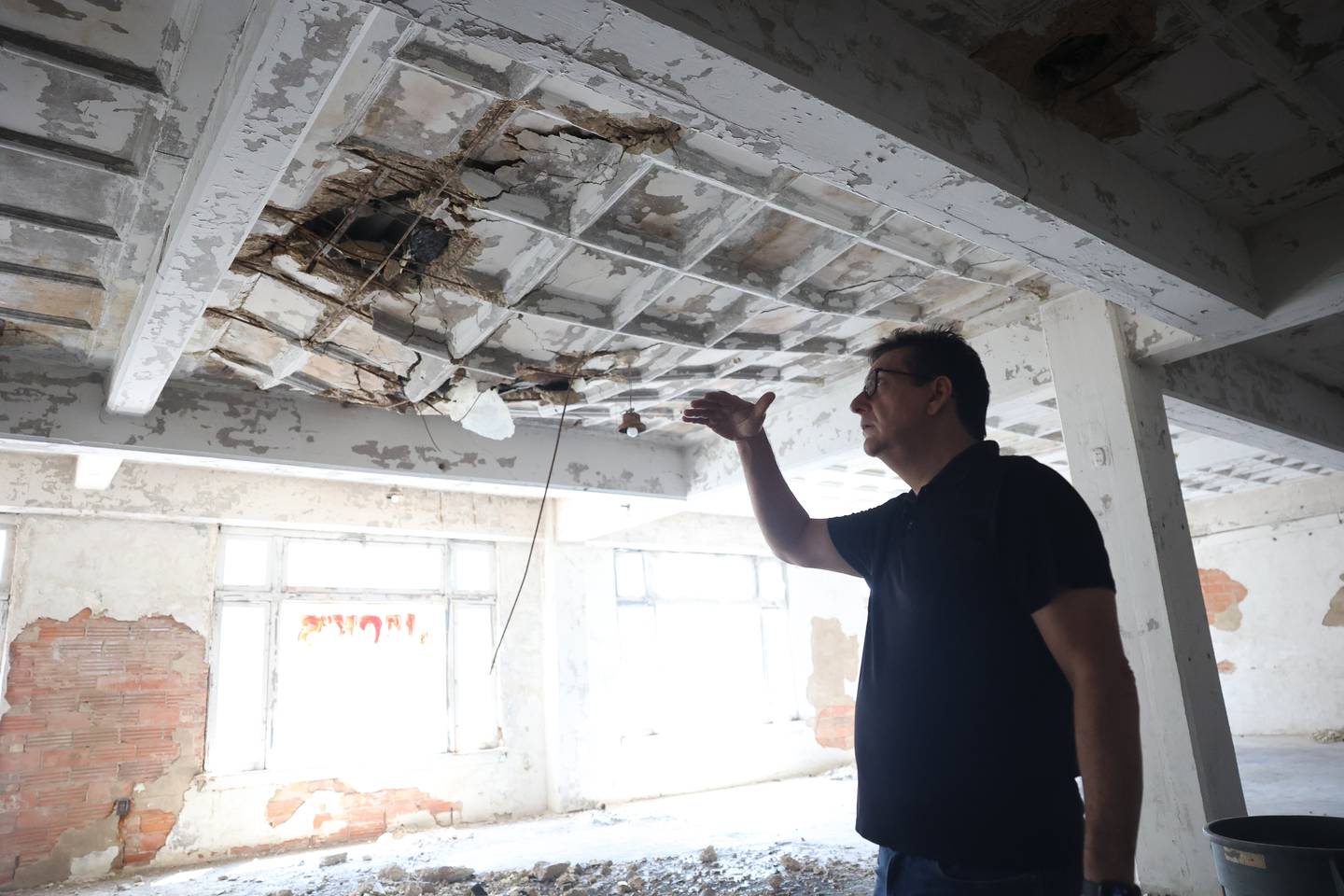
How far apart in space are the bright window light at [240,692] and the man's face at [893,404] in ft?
21.4

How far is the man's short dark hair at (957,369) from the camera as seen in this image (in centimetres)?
165

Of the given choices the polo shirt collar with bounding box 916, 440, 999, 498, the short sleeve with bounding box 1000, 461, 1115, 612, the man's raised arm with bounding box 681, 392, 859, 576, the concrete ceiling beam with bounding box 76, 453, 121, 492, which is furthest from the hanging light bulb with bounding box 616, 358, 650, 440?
the short sleeve with bounding box 1000, 461, 1115, 612

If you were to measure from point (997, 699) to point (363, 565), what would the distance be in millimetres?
6998

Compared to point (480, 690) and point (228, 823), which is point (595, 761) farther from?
point (228, 823)

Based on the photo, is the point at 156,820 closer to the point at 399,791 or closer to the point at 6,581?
the point at 399,791

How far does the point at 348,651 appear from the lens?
7227 millimetres

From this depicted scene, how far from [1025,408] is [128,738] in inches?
256

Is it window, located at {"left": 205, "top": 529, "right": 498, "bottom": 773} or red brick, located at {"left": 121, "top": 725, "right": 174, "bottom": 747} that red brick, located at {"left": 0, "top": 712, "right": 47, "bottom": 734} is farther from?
window, located at {"left": 205, "top": 529, "right": 498, "bottom": 773}

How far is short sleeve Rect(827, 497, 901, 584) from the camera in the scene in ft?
5.40

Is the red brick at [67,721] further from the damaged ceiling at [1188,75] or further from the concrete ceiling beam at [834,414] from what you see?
the damaged ceiling at [1188,75]

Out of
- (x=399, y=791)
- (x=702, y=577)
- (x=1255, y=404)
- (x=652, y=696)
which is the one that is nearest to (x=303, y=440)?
(x=399, y=791)

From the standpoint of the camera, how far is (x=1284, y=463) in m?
8.44

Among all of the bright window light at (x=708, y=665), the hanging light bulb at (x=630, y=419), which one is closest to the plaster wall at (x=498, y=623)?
the bright window light at (x=708, y=665)

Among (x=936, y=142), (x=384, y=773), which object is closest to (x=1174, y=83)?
(x=936, y=142)
